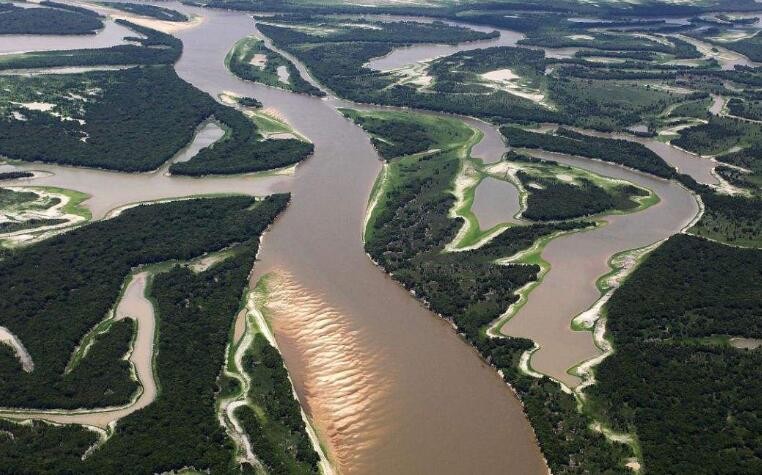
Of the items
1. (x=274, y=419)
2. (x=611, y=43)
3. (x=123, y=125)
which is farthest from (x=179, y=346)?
(x=611, y=43)

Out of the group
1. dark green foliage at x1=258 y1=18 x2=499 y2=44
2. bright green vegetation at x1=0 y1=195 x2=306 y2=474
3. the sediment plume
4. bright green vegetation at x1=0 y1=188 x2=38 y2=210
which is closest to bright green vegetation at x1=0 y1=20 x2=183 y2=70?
dark green foliage at x1=258 y1=18 x2=499 y2=44

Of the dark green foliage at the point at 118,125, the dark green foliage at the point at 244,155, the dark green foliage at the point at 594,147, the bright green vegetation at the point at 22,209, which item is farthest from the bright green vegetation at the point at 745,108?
the bright green vegetation at the point at 22,209

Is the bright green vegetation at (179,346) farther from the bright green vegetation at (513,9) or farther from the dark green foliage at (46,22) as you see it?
the bright green vegetation at (513,9)

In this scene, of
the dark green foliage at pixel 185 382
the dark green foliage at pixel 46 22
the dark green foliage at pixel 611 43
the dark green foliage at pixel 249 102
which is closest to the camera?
the dark green foliage at pixel 185 382

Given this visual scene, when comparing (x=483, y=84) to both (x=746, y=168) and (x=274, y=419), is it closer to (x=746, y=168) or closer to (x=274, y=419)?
(x=746, y=168)

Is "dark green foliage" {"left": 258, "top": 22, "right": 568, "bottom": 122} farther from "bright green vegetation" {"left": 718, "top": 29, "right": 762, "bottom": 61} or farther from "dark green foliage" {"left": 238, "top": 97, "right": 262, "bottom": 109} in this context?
"bright green vegetation" {"left": 718, "top": 29, "right": 762, "bottom": 61}

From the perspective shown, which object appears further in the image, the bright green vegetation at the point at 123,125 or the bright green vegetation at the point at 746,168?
the bright green vegetation at the point at 123,125
